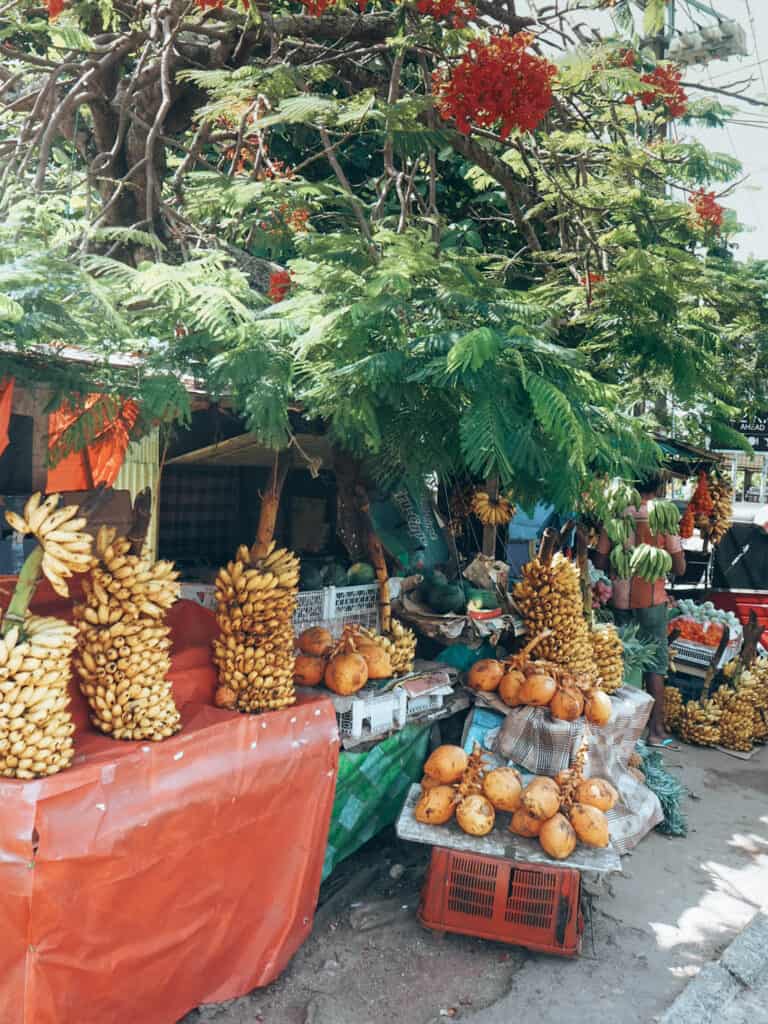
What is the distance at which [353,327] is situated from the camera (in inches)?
119

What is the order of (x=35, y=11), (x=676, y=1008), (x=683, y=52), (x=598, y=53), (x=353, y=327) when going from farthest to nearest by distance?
(x=683, y=52), (x=35, y=11), (x=598, y=53), (x=676, y=1008), (x=353, y=327)

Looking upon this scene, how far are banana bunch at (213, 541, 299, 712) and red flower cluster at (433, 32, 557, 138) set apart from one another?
2.58 metres

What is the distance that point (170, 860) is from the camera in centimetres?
314

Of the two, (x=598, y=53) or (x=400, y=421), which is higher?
(x=598, y=53)

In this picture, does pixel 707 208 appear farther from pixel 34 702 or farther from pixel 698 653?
pixel 34 702

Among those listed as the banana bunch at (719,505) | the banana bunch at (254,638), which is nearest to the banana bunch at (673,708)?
the banana bunch at (719,505)

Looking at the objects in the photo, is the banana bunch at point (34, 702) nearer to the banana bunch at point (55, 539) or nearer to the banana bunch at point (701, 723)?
the banana bunch at point (55, 539)

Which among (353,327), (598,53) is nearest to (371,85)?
(598,53)

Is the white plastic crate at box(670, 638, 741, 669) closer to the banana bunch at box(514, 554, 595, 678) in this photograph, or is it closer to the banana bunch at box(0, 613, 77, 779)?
the banana bunch at box(514, 554, 595, 678)

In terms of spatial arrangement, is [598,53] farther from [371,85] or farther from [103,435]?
[103,435]

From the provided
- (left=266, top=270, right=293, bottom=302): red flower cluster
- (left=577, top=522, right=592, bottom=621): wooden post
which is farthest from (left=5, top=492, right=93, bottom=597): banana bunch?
(left=577, top=522, right=592, bottom=621): wooden post

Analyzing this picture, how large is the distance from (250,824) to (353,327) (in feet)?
7.03

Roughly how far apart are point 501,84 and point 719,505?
220 inches

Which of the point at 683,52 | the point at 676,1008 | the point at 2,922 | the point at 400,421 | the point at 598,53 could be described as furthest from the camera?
the point at 683,52
